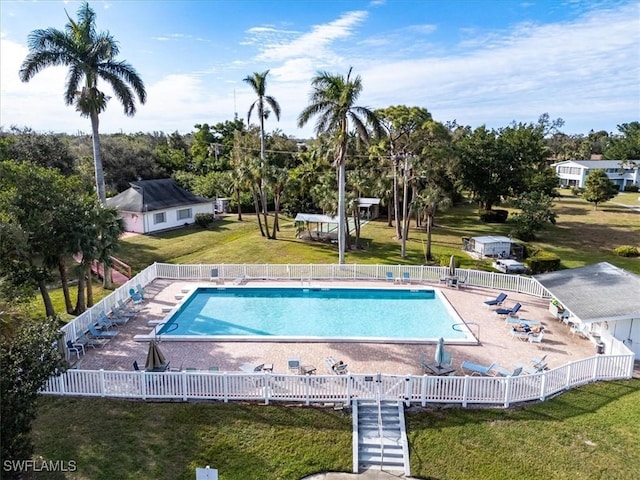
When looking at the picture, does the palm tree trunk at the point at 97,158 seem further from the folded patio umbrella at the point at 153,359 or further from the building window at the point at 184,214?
the building window at the point at 184,214

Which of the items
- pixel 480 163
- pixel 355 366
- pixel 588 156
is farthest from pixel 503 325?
pixel 588 156

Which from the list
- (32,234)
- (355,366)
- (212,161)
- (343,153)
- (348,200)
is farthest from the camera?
(212,161)

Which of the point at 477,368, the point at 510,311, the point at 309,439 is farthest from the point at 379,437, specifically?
the point at 510,311

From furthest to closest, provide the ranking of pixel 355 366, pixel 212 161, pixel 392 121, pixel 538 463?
pixel 212 161, pixel 392 121, pixel 355 366, pixel 538 463

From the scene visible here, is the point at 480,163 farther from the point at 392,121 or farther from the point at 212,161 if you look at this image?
the point at 212,161

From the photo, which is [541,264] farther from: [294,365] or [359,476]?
[359,476]

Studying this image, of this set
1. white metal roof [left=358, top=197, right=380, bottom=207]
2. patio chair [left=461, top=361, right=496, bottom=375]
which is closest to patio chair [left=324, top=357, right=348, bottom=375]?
patio chair [left=461, top=361, right=496, bottom=375]

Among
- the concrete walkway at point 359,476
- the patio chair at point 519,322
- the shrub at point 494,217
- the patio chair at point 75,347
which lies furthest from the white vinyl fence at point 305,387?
the shrub at point 494,217
